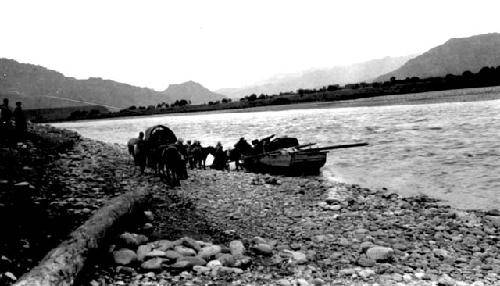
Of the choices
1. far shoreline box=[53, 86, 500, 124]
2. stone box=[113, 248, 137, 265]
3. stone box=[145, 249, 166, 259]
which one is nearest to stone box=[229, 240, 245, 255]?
stone box=[145, 249, 166, 259]

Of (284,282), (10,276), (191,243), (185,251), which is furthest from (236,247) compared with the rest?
(10,276)

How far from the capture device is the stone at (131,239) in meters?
8.77

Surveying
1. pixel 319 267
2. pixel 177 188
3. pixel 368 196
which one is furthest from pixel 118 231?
pixel 368 196

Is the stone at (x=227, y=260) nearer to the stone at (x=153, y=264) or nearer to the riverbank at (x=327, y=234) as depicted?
the riverbank at (x=327, y=234)

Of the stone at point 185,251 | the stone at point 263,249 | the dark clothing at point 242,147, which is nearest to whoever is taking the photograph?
the stone at point 185,251

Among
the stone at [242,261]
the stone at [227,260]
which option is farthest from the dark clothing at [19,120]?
the stone at [242,261]

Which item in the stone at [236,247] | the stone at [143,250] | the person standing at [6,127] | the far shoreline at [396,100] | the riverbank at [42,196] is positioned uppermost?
the person standing at [6,127]

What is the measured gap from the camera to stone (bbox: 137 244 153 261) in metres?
8.18

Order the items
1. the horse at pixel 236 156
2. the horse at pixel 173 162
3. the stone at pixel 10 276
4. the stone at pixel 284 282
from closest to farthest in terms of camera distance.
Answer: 1. the stone at pixel 10 276
2. the stone at pixel 284 282
3. the horse at pixel 173 162
4. the horse at pixel 236 156

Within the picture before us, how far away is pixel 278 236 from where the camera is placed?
10367mm

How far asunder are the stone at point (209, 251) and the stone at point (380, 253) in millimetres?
3132

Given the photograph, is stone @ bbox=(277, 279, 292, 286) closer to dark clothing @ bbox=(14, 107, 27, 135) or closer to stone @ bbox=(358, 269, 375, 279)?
stone @ bbox=(358, 269, 375, 279)

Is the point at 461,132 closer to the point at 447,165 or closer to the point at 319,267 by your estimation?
the point at 447,165

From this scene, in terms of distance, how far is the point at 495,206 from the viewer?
48.1ft
